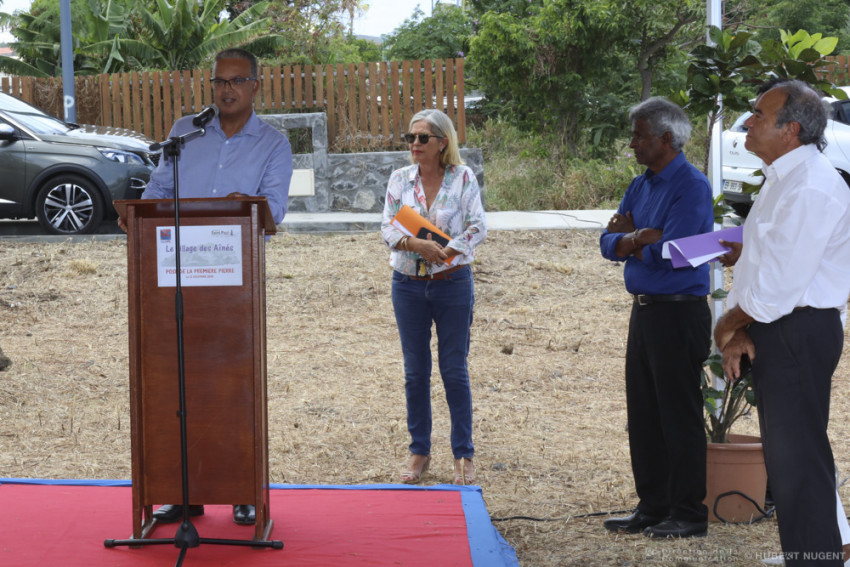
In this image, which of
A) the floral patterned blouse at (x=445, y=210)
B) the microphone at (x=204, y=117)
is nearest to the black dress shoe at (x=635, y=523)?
the floral patterned blouse at (x=445, y=210)

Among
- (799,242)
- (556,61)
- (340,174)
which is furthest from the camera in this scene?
(556,61)

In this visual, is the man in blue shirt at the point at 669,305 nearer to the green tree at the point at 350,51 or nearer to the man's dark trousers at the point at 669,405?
the man's dark trousers at the point at 669,405

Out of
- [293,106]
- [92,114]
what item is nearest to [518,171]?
[293,106]

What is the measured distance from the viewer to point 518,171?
1554 cm

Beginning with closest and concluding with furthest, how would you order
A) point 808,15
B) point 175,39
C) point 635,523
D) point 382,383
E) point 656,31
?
point 635,523 → point 382,383 → point 656,31 → point 175,39 → point 808,15

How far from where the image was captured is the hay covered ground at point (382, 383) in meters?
4.91

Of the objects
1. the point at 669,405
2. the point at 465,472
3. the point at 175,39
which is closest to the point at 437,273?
the point at 465,472

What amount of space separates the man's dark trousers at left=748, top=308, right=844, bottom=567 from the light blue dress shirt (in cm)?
213

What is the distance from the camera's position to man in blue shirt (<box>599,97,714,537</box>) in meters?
4.10

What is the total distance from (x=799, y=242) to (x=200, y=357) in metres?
2.25

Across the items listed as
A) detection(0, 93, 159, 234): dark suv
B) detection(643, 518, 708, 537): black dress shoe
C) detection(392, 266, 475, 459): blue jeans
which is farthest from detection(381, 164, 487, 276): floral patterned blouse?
detection(0, 93, 159, 234): dark suv

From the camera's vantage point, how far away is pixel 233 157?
166 inches

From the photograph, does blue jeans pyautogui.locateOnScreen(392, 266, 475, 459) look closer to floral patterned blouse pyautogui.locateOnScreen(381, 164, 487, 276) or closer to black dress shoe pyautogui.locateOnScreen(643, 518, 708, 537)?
floral patterned blouse pyautogui.locateOnScreen(381, 164, 487, 276)

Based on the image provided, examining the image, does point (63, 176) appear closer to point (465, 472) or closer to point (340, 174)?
point (340, 174)
